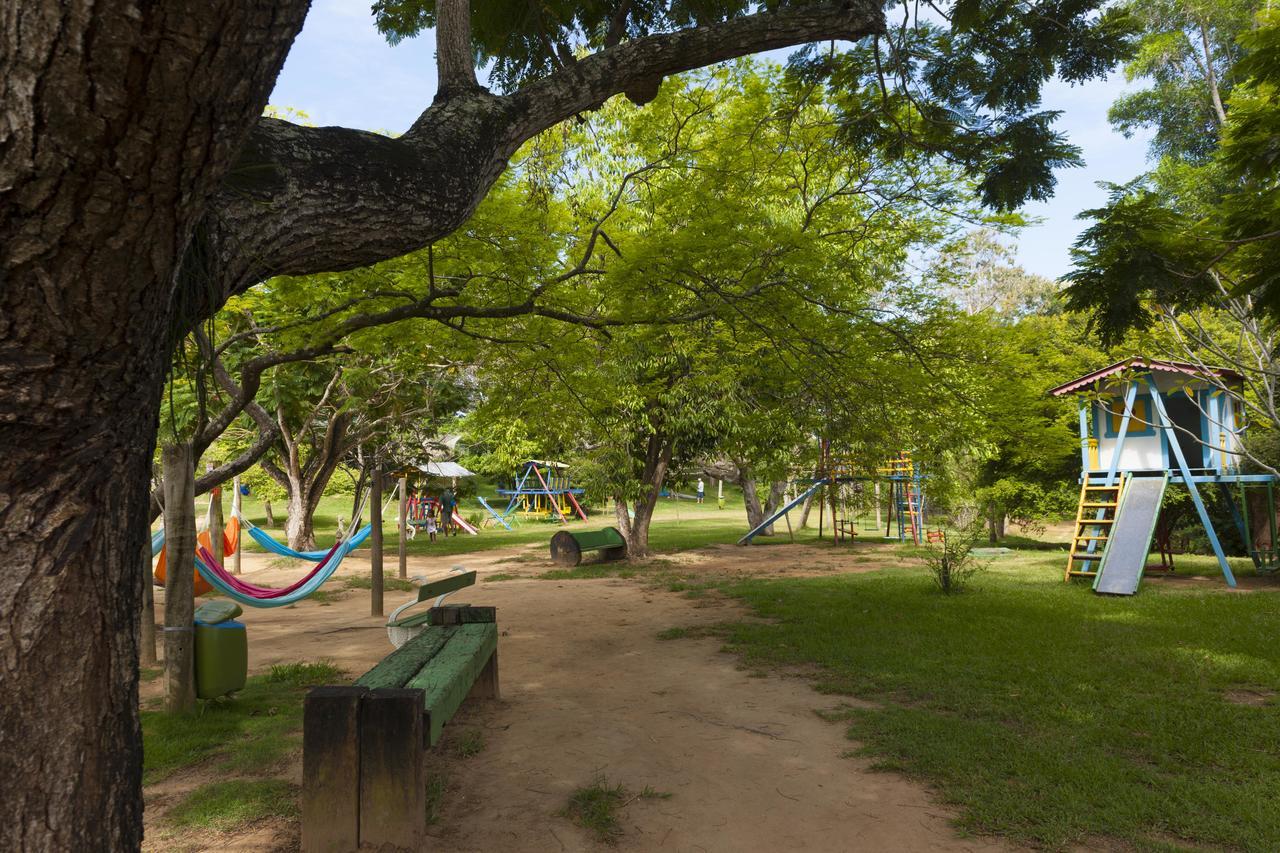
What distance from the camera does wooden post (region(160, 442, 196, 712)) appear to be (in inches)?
221

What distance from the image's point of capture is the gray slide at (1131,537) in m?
10.8

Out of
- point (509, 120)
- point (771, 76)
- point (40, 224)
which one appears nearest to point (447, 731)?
point (509, 120)

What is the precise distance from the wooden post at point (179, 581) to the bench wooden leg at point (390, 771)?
2.80 m

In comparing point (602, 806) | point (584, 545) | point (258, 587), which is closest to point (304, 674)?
Result: point (258, 587)

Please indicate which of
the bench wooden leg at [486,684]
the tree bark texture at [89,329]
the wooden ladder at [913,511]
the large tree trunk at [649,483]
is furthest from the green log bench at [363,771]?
the wooden ladder at [913,511]

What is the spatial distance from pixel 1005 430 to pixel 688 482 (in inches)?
383

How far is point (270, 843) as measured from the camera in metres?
3.58

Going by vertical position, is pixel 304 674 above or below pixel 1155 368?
below

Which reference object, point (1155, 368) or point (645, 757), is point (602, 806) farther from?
point (1155, 368)

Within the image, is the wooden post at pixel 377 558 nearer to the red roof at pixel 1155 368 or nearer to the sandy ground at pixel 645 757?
the sandy ground at pixel 645 757

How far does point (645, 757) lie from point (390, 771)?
1708 millimetres

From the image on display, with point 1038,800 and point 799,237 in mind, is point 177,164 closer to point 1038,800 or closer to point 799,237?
point 1038,800

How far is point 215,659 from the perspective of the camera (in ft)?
18.6

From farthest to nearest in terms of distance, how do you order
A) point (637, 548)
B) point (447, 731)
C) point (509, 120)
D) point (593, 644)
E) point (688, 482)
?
point (688, 482), point (637, 548), point (593, 644), point (447, 731), point (509, 120)
